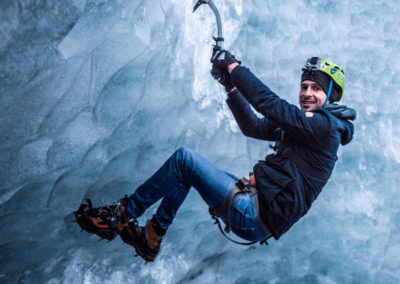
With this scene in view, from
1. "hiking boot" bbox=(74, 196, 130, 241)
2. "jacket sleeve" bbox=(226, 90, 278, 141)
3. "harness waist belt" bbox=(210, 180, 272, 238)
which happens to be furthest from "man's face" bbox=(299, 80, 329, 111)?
"hiking boot" bbox=(74, 196, 130, 241)

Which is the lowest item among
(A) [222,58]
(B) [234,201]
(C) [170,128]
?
(B) [234,201]

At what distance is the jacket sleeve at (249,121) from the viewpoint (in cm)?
205

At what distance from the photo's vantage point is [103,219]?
1634 millimetres

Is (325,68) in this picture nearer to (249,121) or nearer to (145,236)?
(249,121)

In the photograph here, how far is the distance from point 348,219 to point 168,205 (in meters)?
2.41

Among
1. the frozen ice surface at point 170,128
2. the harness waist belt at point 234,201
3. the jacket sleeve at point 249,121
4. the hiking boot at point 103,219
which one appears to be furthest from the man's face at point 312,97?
the hiking boot at point 103,219

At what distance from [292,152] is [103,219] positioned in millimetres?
995

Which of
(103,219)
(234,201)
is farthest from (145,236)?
(234,201)

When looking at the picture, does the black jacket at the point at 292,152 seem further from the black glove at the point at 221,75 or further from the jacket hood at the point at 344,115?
the black glove at the point at 221,75

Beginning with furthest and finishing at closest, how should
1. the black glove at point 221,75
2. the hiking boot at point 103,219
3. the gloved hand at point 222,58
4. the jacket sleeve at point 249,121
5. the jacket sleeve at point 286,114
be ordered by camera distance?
the jacket sleeve at point 249,121 → the black glove at point 221,75 → the gloved hand at point 222,58 → the hiking boot at point 103,219 → the jacket sleeve at point 286,114

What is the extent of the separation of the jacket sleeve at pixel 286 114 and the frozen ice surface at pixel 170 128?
2.94 ft

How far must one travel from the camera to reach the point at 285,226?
5.48ft

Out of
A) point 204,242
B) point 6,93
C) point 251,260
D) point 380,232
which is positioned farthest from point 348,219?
point 6,93

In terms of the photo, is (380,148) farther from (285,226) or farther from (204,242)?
(285,226)
